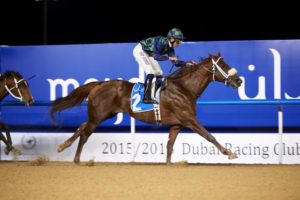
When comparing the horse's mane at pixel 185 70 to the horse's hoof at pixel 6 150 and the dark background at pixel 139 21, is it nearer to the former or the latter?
the horse's hoof at pixel 6 150

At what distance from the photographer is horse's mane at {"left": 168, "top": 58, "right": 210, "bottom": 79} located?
9.86 m

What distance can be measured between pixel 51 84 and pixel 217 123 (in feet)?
10.4

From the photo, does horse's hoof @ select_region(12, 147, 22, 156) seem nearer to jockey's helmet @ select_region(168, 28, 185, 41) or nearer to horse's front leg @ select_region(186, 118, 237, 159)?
horse's front leg @ select_region(186, 118, 237, 159)

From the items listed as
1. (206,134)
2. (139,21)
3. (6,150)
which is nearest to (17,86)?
(6,150)

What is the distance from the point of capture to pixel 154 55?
9570mm

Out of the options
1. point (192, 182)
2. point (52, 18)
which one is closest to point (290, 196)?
point (192, 182)

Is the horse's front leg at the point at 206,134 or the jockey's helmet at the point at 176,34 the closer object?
the horse's front leg at the point at 206,134

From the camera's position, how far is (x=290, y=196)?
21.3 ft

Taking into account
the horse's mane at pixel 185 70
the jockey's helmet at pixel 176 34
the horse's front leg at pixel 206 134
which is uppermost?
the jockey's helmet at pixel 176 34

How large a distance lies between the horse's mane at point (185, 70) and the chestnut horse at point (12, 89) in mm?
2576

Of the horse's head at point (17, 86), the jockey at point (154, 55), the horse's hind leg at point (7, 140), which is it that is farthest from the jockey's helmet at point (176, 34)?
the horse's hind leg at point (7, 140)

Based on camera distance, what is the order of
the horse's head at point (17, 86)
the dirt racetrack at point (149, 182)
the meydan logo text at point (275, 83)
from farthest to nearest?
the horse's head at point (17, 86) < the meydan logo text at point (275, 83) < the dirt racetrack at point (149, 182)

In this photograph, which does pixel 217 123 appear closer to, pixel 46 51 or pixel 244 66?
pixel 244 66

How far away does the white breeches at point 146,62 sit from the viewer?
9.88 metres
